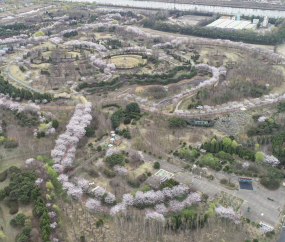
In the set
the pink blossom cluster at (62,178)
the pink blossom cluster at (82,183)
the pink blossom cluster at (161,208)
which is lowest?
the pink blossom cluster at (161,208)

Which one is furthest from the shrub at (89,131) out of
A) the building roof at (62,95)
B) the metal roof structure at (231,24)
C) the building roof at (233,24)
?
the building roof at (233,24)

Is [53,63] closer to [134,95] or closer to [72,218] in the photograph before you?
[134,95]

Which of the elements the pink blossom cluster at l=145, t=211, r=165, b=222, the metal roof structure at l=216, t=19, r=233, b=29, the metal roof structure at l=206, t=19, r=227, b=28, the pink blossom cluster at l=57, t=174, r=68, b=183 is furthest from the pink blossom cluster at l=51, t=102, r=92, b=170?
the metal roof structure at l=216, t=19, r=233, b=29

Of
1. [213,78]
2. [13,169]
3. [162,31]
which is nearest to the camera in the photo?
[13,169]

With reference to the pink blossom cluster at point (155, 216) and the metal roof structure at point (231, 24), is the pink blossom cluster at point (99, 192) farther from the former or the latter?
the metal roof structure at point (231, 24)

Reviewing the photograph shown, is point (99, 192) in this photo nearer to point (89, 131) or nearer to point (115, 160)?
point (115, 160)

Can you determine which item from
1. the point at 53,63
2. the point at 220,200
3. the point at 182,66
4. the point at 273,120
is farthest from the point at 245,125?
the point at 53,63

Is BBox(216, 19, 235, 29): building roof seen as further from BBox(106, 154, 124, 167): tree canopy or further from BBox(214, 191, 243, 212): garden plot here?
BBox(214, 191, 243, 212): garden plot
